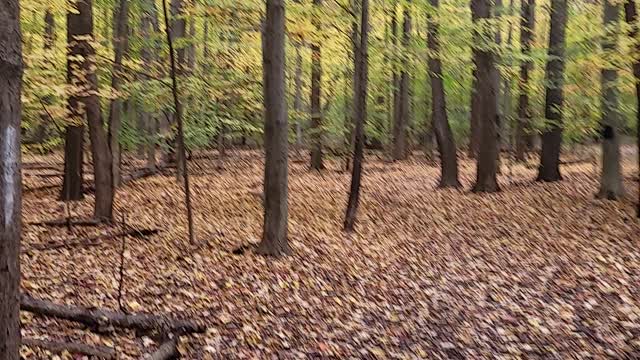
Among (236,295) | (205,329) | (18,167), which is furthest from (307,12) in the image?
(18,167)

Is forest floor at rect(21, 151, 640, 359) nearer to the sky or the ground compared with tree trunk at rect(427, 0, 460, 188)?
nearer to the ground

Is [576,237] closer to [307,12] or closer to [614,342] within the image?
[614,342]

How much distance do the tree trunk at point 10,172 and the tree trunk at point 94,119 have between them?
8.55 meters

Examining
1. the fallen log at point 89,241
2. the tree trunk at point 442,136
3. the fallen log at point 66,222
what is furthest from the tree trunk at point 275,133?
the tree trunk at point 442,136

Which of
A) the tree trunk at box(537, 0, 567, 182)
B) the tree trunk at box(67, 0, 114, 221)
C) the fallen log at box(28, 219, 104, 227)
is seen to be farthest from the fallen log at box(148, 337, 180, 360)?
the tree trunk at box(537, 0, 567, 182)

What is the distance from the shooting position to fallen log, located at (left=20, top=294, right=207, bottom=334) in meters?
6.07

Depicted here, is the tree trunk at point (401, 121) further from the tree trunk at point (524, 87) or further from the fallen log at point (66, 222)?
the fallen log at point (66, 222)

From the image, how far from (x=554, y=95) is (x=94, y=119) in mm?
12281

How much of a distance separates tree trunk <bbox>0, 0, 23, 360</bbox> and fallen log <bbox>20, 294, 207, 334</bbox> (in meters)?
2.96

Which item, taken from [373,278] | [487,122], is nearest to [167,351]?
[373,278]

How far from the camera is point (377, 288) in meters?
8.41

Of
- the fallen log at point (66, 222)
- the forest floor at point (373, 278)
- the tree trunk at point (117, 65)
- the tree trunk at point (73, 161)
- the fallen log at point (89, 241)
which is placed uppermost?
the tree trunk at point (117, 65)

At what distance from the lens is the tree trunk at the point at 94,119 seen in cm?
1130

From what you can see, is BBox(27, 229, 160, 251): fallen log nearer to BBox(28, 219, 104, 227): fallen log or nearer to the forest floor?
the forest floor
